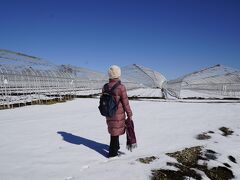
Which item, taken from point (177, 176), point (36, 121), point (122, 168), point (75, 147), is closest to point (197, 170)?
point (177, 176)

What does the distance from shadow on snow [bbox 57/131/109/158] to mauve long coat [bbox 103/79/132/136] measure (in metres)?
0.67

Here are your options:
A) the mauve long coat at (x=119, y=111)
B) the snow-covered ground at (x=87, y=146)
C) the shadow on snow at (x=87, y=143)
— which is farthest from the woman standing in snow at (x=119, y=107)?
the shadow on snow at (x=87, y=143)

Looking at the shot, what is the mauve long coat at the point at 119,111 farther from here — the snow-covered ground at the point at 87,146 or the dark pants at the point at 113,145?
the snow-covered ground at the point at 87,146

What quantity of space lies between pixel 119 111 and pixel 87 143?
1.71m

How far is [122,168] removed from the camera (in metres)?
4.26

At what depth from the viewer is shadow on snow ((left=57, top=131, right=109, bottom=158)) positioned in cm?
537

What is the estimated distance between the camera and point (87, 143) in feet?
19.5

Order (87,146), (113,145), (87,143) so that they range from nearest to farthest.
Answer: (113,145) < (87,146) < (87,143)

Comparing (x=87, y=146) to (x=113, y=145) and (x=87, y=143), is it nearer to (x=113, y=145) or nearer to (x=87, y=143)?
(x=87, y=143)

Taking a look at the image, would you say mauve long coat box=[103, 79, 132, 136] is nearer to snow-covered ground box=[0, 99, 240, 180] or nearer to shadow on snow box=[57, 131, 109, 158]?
snow-covered ground box=[0, 99, 240, 180]

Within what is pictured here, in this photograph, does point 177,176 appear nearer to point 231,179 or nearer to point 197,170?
point 197,170

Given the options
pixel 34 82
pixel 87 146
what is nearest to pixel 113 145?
pixel 87 146

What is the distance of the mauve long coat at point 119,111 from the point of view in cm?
456

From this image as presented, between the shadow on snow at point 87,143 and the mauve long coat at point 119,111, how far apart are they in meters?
0.67
